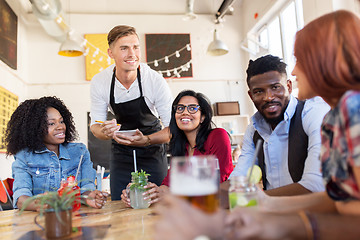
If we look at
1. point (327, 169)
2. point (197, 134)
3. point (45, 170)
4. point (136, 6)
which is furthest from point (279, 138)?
point (136, 6)

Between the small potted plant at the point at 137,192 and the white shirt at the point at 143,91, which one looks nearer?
the small potted plant at the point at 137,192

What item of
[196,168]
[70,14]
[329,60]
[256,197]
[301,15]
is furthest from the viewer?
[70,14]

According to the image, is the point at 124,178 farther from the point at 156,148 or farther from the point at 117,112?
the point at 117,112

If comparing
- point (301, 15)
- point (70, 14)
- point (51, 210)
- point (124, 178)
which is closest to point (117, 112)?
point (124, 178)

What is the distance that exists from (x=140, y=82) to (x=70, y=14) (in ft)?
18.4

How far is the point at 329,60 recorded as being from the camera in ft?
2.55

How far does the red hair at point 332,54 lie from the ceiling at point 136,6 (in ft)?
23.8

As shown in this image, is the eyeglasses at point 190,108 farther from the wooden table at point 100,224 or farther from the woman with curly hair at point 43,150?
the wooden table at point 100,224

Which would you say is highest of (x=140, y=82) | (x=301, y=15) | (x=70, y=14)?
(x=70, y=14)

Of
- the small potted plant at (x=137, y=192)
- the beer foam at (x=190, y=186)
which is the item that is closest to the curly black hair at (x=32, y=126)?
the small potted plant at (x=137, y=192)

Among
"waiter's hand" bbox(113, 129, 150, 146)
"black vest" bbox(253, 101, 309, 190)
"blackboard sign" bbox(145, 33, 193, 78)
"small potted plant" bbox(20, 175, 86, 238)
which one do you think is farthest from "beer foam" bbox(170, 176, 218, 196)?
"blackboard sign" bbox(145, 33, 193, 78)

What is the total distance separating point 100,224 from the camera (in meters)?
1.23

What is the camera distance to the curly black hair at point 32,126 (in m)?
2.17

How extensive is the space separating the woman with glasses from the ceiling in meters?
5.84
